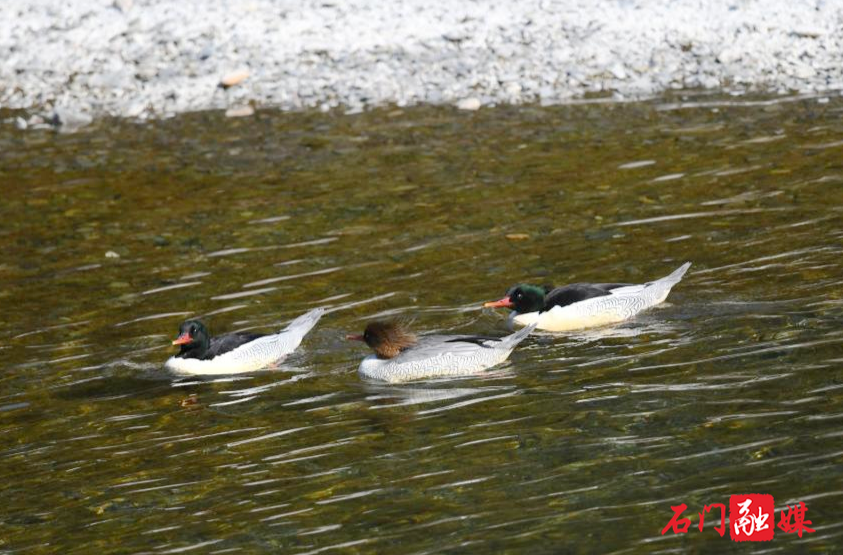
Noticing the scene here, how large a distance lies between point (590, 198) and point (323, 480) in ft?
27.2

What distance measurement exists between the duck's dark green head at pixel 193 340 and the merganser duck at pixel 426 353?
4.64ft

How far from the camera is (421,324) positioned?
13562mm

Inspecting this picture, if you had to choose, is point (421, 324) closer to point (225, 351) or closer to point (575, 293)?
point (575, 293)

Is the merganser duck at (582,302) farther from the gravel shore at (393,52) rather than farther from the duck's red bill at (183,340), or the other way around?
the gravel shore at (393,52)

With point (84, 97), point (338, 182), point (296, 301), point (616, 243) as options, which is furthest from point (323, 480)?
point (84, 97)

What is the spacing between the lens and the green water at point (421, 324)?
895 centimetres

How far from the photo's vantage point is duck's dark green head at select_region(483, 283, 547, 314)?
43.5 ft

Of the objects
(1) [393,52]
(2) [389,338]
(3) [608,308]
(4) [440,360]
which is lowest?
(4) [440,360]

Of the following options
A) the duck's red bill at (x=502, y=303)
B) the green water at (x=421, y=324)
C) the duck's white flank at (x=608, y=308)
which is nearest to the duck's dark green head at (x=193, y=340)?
the green water at (x=421, y=324)

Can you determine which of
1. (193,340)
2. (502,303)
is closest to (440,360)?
(502,303)

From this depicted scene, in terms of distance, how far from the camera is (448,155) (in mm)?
19750

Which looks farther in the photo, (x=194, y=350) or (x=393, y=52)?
(x=393, y=52)

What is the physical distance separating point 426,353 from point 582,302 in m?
1.64

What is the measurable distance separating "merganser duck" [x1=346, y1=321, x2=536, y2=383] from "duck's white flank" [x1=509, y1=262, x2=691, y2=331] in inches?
28.9
